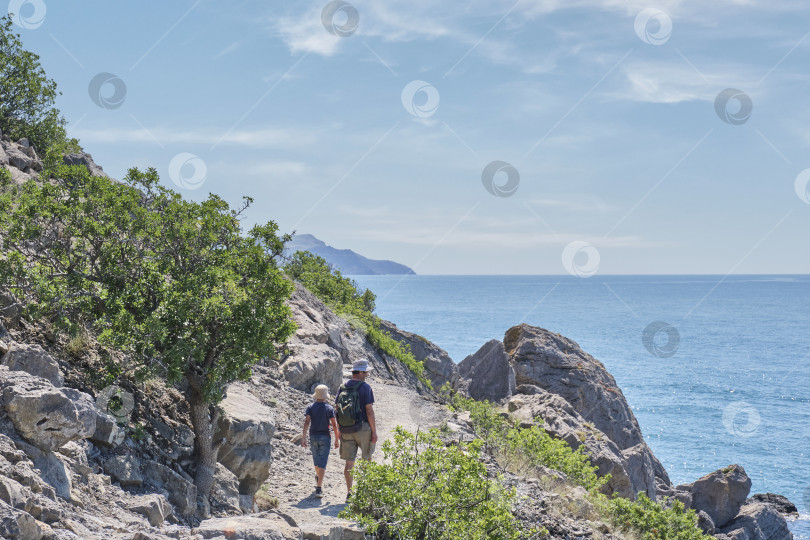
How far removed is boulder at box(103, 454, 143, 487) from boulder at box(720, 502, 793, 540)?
28.5m

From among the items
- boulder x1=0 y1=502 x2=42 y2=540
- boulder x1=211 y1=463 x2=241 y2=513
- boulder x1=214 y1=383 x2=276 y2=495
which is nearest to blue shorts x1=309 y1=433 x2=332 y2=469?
boulder x1=214 y1=383 x2=276 y2=495

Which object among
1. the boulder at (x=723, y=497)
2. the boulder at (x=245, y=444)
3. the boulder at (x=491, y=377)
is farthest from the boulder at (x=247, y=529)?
the boulder at (x=723, y=497)

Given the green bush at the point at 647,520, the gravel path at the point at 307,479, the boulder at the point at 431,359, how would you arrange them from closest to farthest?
the gravel path at the point at 307,479
the green bush at the point at 647,520
the boulder at the point at 431,359

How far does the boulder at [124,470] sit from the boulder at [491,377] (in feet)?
79.1

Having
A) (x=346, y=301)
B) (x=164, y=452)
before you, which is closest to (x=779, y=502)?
(x=346, y=301)

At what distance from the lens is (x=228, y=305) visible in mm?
10312

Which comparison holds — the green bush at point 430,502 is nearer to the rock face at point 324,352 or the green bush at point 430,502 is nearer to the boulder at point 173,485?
the boulder at point 173,485

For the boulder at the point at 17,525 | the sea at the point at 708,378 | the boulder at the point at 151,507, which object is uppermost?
the sea at the point at 708,378

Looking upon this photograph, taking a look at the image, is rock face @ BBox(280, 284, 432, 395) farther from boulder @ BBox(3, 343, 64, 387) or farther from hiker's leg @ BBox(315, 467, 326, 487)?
boulder @ BBox(3, 343, 64, 387)

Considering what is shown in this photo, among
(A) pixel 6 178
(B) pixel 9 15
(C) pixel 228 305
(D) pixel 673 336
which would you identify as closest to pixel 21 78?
(B) pixel 9 15

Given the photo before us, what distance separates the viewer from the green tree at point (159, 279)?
995cm

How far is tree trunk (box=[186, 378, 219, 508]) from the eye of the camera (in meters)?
10.6

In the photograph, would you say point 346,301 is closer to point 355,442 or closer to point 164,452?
point 355,442

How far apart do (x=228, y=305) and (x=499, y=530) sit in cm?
575
